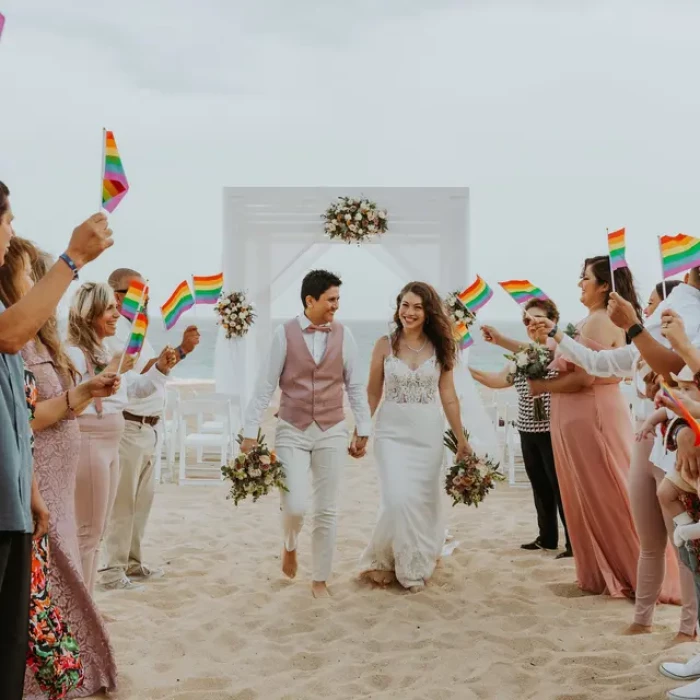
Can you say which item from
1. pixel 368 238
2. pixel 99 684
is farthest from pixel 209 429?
pixel 99 684

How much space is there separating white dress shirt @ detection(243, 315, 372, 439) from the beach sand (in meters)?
1.09

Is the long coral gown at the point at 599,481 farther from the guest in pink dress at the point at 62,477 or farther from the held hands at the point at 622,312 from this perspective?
the guest in pink dress at the point at 62,477

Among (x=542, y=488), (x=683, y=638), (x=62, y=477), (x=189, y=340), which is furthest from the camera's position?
(x=542, y=488)

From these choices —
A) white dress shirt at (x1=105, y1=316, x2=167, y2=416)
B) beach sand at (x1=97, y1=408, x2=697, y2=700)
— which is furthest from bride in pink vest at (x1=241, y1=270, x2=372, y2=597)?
white dress shirt at (x1=105, y1=316, x2=167, y2=416)

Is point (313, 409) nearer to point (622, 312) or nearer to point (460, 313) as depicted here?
point (622, 312)

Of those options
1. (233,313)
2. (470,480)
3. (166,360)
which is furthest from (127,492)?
(233,313)

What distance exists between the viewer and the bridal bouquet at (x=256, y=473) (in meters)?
5.36

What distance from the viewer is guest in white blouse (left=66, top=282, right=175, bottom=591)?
428 centimetres

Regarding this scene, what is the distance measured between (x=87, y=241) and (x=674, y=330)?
2.24m

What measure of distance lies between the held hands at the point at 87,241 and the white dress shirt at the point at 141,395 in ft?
8.78

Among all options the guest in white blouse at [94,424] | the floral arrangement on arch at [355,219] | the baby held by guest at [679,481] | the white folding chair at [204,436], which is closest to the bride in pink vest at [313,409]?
the guest in white blouse at [94,424]

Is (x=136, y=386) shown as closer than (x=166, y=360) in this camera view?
No

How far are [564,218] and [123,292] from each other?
44.3 metres

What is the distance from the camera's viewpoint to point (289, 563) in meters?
5.74
